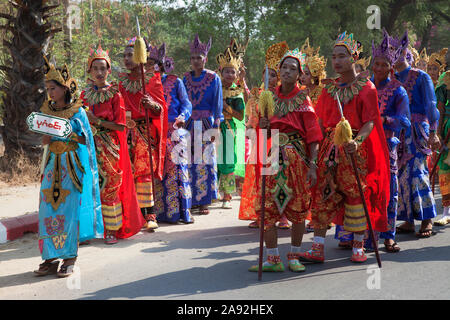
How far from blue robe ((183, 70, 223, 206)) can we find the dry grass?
364 cm

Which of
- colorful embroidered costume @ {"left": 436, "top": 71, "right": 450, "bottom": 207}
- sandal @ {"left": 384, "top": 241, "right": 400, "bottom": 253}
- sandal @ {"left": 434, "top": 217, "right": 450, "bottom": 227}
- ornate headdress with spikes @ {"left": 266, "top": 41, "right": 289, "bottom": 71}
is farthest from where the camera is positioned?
colorful embroidered costume @ {"left": 436, "top": 71, "right": 450, "bottom": 207}

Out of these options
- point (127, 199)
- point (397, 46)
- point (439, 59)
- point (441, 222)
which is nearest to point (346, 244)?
point (441, 222)

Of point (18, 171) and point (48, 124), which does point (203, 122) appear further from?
point (18, 171)

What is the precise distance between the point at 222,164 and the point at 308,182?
169 inches

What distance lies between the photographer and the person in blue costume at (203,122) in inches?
334

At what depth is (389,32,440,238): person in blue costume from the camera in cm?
686

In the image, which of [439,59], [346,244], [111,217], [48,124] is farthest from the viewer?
[439,59]

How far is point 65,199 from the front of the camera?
5.20 metres

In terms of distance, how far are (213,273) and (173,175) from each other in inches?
112

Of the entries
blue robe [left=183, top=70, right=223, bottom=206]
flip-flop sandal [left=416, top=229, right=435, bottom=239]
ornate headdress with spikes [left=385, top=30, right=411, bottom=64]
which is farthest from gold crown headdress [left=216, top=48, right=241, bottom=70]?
flip-flop sandal [left=416, top=229, right=435, bottom=239]

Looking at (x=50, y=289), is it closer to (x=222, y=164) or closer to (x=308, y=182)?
(x=308, y=182)

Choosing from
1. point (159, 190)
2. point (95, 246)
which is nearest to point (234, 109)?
point (159, 190)

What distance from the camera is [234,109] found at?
9.35m

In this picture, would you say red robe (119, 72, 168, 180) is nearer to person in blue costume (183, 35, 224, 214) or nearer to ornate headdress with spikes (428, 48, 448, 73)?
person in blue costume (183, 35, 224, 214)
